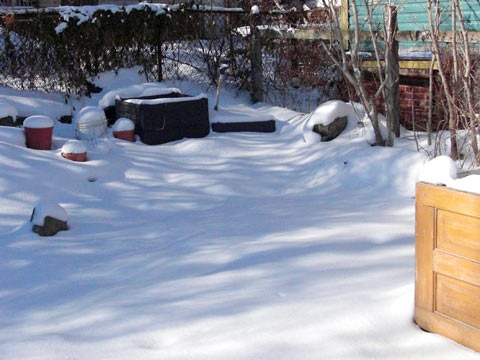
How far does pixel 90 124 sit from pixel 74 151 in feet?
3.64

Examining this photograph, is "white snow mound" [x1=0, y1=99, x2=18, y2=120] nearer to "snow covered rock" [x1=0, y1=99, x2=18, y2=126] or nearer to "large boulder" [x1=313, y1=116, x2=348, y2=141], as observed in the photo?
"snow covered rock" [x1=0, y1=99, x2=18, y2=126]

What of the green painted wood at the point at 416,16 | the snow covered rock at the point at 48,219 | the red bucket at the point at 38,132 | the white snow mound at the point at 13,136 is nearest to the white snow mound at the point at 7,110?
the white snow mound at the point at 13,136

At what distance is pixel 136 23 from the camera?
417 inches

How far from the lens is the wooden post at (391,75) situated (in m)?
7.17

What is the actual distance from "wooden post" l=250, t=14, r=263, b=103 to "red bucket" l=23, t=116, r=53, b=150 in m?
3.74

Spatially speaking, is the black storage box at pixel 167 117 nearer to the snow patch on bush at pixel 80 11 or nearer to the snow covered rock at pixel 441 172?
the snow patch on bush at pixel 80 11

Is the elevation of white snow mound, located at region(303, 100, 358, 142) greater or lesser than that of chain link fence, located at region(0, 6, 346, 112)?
lesser

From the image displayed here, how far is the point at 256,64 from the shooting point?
1077 cm

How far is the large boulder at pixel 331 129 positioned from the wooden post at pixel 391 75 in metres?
0.71

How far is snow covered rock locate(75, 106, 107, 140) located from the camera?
8625mm

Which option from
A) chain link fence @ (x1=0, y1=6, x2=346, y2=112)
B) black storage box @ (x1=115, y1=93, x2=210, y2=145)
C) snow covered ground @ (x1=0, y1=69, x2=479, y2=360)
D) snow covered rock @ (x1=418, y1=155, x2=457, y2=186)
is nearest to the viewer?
snow covered rock @ (x1=418, y1=155, x2=457, y2=186)

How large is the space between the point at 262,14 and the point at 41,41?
3324mm

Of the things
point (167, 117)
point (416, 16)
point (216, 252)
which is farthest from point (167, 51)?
point (216, 252)

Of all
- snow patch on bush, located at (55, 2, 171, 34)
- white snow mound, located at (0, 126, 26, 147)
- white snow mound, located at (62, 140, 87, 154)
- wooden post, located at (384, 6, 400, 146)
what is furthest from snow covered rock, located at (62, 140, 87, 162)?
wooden post, located at (384, 6, 400, 146)
